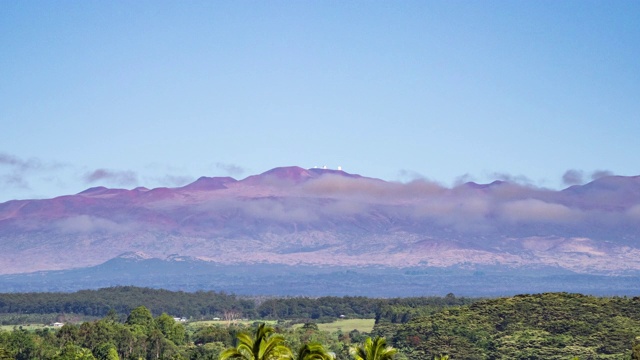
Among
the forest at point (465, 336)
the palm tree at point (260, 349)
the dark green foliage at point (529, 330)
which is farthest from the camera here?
the dark green foliage at point (529, 330)

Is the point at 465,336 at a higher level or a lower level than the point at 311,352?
higher

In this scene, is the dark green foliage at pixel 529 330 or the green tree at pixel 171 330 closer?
the dark green foliage at pixel 529 330

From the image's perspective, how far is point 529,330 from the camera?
172875mm

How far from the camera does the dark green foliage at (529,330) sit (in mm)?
162125

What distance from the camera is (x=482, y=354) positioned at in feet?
545

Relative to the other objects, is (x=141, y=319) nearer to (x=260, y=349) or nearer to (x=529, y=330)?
(x=529, y=330)

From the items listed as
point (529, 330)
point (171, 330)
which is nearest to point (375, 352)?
point (529, 330)

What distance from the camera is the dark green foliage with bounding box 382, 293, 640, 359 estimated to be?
162125mm

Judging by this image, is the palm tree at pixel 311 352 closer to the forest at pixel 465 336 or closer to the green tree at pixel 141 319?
the forest at pixel 465 336

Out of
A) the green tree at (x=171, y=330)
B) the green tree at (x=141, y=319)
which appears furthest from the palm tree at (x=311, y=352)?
the green tree at (x=141, y=319)

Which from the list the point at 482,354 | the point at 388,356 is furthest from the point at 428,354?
the point at 388,356

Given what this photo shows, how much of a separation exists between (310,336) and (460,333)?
94.7 feet

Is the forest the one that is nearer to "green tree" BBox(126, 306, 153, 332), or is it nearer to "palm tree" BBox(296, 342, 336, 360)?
"green tree" BBox(126, 306, 153, 332)

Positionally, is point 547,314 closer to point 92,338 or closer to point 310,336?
point 310,336
